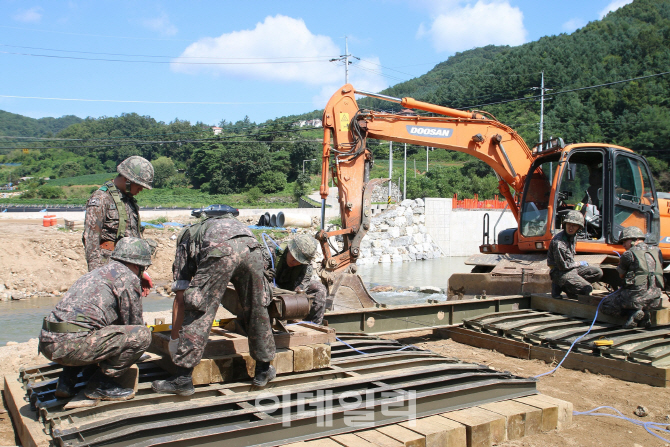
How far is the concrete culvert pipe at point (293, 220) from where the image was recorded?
29.8 metres

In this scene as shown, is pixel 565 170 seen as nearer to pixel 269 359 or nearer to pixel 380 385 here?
pixel 380 385

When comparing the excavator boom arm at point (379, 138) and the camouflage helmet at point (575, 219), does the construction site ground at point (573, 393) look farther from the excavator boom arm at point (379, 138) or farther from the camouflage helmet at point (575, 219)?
the excavator boom arm at point (379, 138)

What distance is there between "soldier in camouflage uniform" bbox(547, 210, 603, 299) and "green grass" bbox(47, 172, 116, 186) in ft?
195

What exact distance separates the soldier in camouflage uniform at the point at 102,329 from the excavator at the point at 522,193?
4956mm

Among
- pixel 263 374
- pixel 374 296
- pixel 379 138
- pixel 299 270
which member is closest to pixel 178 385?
pixel 263 374

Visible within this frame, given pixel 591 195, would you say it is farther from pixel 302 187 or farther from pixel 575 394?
pixel 302 187

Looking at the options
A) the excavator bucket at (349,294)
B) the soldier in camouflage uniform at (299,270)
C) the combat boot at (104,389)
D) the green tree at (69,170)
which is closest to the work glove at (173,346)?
the combat boot at (104,389)

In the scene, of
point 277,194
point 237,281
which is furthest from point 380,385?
point 277,194

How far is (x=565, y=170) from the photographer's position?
8.70 meters

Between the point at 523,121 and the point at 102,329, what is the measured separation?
61.6 metres

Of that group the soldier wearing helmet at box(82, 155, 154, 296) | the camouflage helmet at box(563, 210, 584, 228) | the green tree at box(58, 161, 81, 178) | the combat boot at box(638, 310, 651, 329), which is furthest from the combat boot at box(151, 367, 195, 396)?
the green tree at box(58, 161, 81, 178)

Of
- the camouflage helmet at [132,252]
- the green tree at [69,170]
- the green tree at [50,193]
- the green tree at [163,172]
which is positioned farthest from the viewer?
the green tree at [69,170]

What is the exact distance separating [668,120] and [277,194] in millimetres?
40771

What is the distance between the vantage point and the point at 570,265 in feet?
25.1
